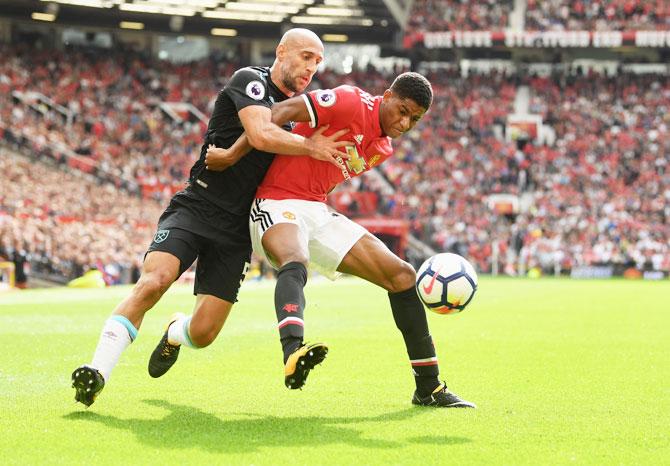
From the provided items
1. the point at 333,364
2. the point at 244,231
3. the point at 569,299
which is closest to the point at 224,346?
the point at 333,364

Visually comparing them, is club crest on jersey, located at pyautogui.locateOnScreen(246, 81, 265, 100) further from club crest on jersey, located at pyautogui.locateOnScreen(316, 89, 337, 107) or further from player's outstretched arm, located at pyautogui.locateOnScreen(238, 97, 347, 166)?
club crest on jersey, located at pyautogui.locateOnScreen(316, 89, 337, 107)

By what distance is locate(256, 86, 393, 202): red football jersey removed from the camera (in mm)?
6547

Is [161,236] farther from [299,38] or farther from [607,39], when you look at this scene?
[607,39]

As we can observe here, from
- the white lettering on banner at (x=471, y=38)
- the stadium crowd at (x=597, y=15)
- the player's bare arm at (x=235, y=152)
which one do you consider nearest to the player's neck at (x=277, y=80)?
the player's bare arm at (x=235, y=152)

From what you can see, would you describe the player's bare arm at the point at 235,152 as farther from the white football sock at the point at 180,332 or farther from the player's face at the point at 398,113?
the white football sock at the point at 180,332

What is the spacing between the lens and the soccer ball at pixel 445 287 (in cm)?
679

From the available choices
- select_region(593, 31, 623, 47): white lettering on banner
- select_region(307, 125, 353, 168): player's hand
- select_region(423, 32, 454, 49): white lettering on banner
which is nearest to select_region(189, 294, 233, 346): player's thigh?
select_region(307, 125, 353, 168): player's hand

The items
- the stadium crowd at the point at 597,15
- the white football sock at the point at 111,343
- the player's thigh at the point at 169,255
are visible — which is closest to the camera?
the white football sock at the point at 111,343

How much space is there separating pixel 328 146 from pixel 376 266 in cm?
87

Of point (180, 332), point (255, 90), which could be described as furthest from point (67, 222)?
point (255, 90)

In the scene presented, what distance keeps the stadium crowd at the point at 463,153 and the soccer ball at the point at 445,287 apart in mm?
25872

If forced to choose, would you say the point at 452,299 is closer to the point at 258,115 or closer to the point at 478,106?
the point at 258,115

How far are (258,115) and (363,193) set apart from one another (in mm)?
34482

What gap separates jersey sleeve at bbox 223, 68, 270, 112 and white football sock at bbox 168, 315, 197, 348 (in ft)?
5.52
